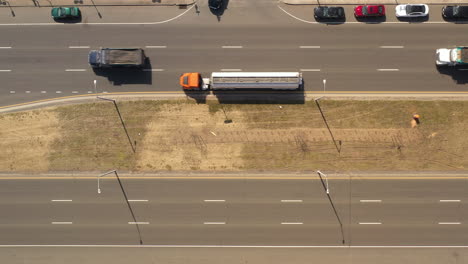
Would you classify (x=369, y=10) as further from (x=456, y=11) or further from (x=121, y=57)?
(x=121, y=57)

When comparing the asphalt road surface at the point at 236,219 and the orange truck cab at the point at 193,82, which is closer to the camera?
the asphalt road surface at the point at 236,219

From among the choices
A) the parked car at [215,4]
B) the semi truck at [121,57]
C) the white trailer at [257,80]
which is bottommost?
the white trailer at [257,80]

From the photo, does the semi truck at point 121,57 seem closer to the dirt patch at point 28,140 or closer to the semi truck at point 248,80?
the semi truck at point 248,80

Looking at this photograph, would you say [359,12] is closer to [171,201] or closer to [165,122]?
[165,122]

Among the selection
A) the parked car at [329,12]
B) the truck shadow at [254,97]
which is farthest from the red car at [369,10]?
the truck shadow at [254,97]

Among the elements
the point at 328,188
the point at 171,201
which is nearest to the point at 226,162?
the point at 171,201
